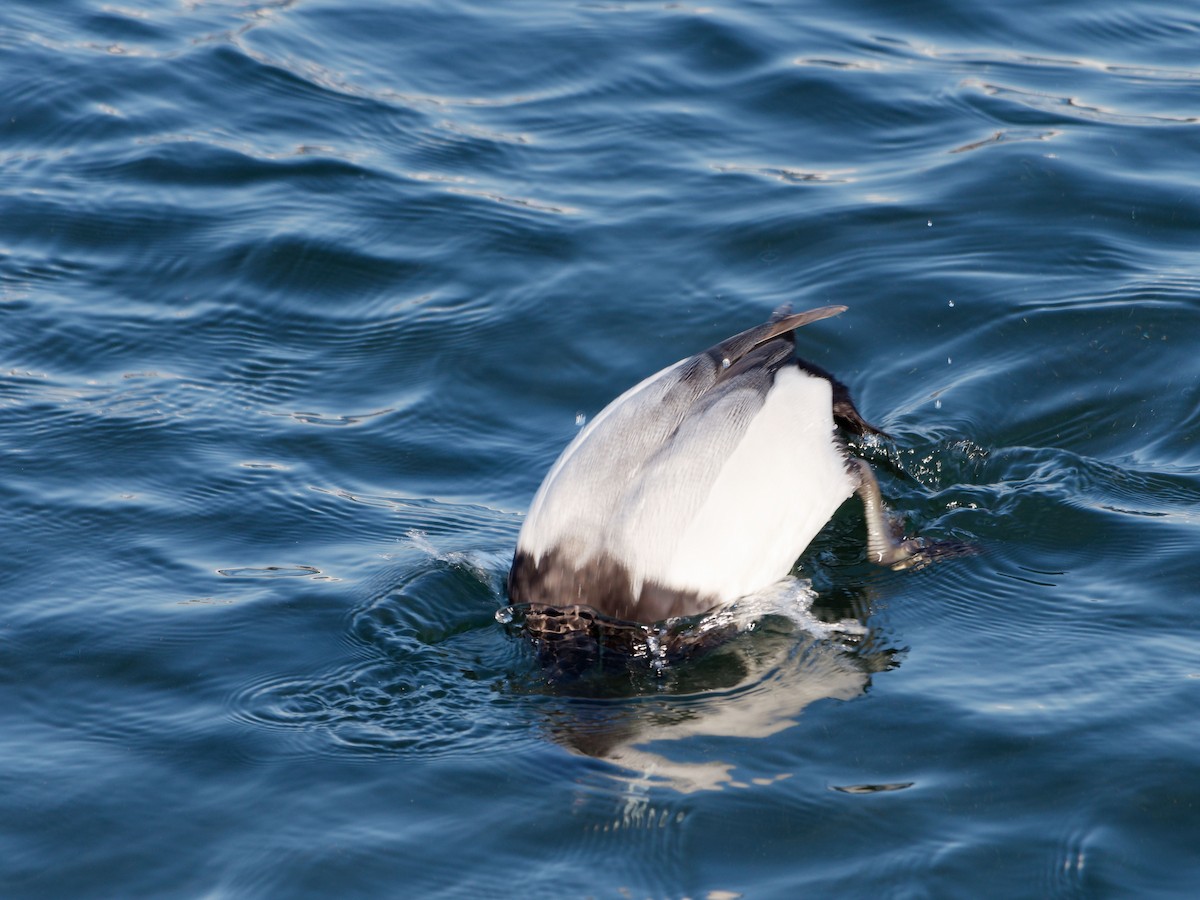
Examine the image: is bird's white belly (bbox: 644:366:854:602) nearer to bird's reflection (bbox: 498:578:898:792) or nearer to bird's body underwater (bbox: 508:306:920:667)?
bird's body underwater (bbox: 508:306:920:667)

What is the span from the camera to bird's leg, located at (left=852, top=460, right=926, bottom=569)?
580 cm

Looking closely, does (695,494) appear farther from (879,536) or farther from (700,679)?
(879,536)

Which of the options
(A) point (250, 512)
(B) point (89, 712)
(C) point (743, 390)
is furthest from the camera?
(A) point (250, 512)

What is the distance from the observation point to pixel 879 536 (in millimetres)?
5852

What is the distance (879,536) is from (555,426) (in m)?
1.73

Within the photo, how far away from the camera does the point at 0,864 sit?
437 centimetres

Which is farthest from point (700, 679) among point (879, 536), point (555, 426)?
point (555, 426)

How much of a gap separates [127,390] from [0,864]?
3.18 metres

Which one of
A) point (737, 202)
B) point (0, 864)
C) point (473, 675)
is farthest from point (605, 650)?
point (737, 202)

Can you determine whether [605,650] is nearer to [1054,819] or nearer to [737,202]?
[1054,819]

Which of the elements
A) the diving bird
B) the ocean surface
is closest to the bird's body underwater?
the diving bird

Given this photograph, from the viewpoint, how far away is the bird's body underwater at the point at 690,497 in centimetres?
515

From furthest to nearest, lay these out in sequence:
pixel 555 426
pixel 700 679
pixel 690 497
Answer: pixel 555 426
pixel 690 497
pixel 700 679

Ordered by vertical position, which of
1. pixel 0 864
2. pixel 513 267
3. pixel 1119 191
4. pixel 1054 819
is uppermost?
pixel 1119 191
